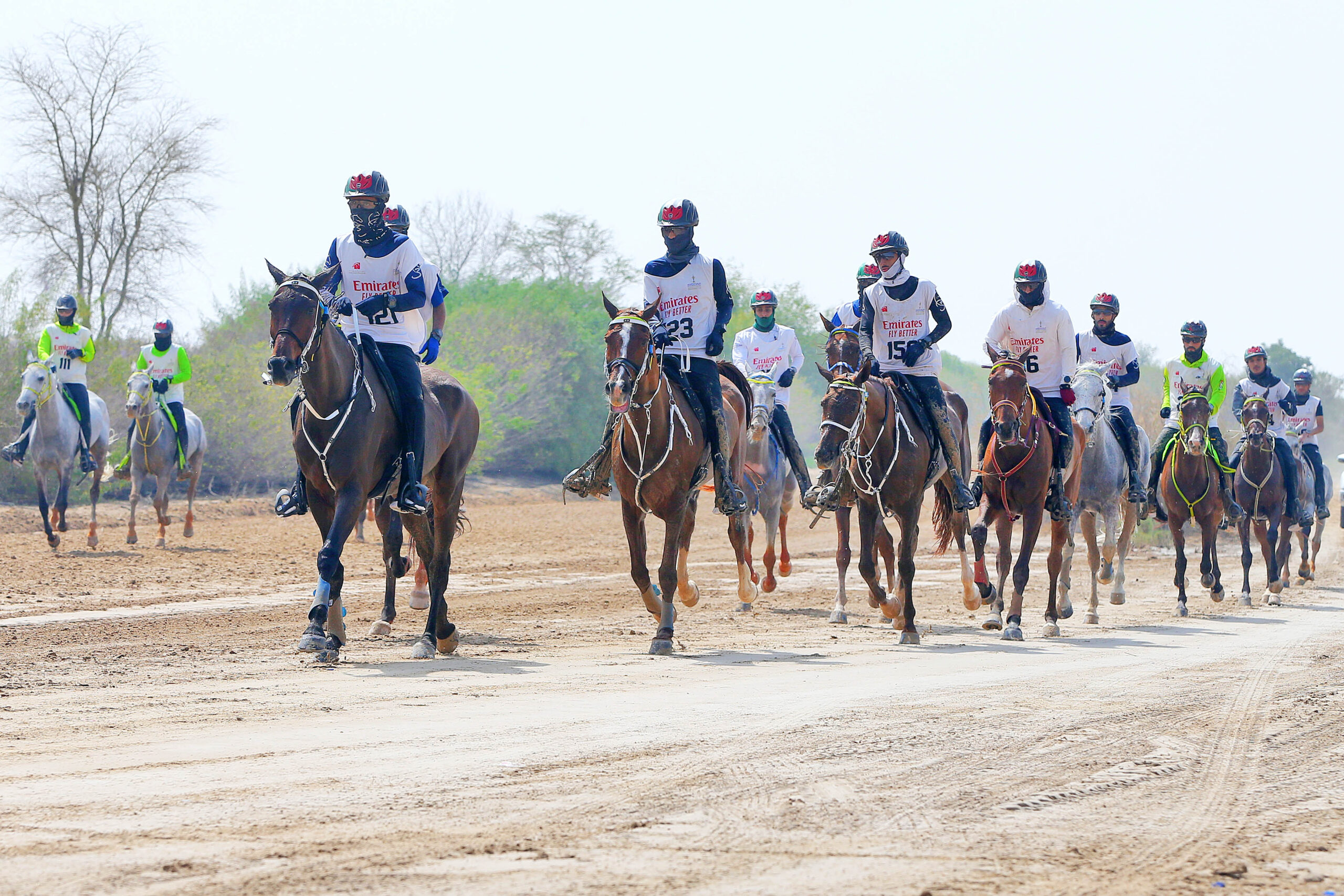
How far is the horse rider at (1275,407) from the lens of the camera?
1875 cm

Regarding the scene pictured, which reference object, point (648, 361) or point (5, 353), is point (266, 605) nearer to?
point (648, 361)

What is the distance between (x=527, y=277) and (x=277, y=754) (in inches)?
2662

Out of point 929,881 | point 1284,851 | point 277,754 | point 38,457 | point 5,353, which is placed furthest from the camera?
point 5,353

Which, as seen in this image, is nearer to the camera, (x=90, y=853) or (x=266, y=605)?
(x=90, y=853)

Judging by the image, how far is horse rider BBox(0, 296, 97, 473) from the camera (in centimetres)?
1981

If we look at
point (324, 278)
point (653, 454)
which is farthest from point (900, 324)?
point (324, 278)

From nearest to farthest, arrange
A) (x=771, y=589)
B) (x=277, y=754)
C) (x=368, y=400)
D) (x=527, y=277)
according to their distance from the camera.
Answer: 1. (x=277, y=754)
2. (x=368, y=400)
3. (x=771, y=589)
4. (x=527, y=277)

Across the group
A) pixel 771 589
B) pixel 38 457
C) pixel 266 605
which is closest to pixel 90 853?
pixel 266 605

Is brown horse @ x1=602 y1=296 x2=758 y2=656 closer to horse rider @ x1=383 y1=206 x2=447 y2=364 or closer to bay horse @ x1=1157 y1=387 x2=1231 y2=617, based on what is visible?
horse rider @ x1=383 y1=206 x2=447 y2=364

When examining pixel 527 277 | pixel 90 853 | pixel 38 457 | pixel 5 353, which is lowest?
pixel 90 853

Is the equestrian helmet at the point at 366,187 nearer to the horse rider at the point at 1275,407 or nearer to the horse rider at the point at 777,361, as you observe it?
the horse rider at the point at 777,361

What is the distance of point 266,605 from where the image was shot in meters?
13.7

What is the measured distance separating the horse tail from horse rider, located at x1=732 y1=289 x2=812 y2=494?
1.78 m

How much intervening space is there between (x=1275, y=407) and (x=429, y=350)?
13.4 m
